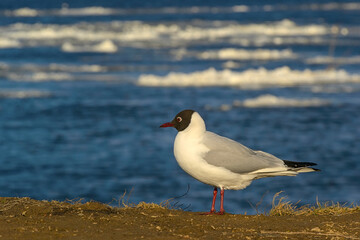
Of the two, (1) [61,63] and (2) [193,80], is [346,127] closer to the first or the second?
(2) [193,80]

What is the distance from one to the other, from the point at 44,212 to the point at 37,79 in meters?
30.9

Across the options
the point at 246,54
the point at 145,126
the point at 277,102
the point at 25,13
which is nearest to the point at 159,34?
the point at 246,54

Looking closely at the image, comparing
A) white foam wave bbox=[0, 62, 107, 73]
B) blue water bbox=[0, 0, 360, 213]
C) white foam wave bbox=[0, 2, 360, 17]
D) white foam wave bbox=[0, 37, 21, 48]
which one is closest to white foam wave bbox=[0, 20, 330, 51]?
white foam wave bbox=[0, 37, 21, 48]

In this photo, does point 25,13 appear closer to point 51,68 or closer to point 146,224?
point 51,68

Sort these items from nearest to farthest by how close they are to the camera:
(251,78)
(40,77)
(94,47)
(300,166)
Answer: (300,166) → (251,78) → (40,77) → (94,47)

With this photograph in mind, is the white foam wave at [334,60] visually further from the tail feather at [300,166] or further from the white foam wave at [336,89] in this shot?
the tail feather at [300,166]

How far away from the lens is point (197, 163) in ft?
29.3

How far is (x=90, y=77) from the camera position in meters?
40.2

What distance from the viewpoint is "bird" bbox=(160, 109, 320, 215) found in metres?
8.98

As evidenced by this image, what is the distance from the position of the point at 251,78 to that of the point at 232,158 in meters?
30.7

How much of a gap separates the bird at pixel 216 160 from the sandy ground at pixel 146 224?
47 centimetres

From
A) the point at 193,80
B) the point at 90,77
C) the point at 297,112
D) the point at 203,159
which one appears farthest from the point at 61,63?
the point at 203,159

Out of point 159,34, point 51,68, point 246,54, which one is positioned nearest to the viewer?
point 51,68

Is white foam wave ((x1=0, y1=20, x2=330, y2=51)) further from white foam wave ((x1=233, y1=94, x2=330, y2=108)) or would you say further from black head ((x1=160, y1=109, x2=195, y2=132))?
black head ((x1=160, y1=109, x2=195, y2=132))
